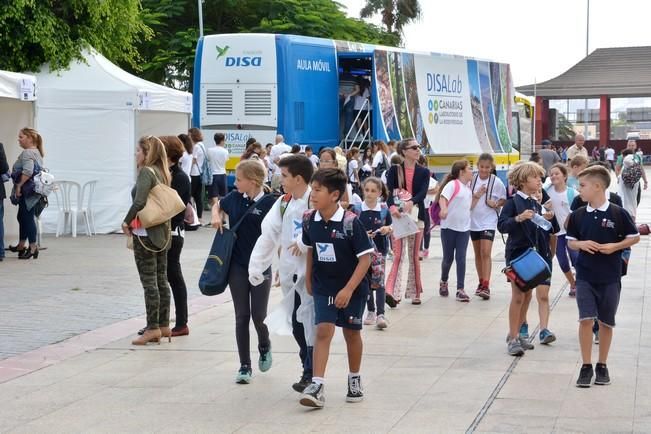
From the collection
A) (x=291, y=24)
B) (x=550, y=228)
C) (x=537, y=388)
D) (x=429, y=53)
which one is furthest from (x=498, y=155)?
(x=537, y=388)

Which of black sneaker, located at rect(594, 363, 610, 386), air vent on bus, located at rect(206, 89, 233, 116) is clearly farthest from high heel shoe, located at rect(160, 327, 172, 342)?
air vent on bus, located at rect(206, 89, 233, 116)

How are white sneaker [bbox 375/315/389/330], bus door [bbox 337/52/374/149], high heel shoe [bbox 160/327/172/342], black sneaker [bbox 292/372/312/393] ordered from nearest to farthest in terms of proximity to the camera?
black sneaker [bbox 292/372/312/393], high heel shoe [bbox 160/327/172/342], white sneaker [bbox 375/315/389/330], bus door [bbox 337/52/374/149]

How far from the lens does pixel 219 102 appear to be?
22.8 meters

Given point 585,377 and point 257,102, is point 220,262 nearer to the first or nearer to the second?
point 585,377

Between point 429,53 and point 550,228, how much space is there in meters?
18.0

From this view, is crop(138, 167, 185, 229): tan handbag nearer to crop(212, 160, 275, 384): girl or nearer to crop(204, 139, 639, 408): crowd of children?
crop(204, 139, 639, 408): crowd of children

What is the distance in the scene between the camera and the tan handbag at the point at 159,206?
9.04 m

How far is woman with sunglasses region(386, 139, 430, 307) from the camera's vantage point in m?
11.5

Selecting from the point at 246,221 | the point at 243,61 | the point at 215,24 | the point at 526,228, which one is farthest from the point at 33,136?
the point at 215,24

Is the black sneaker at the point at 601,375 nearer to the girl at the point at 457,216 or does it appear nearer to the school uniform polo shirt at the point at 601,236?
the school uniform polo shirt at the point at 601,236

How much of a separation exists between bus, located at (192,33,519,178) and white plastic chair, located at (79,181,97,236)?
430 cm

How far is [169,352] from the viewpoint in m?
9.07

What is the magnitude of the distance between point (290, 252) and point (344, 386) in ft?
3.39

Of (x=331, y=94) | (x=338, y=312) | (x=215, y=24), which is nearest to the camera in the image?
(x=338, y=312)
